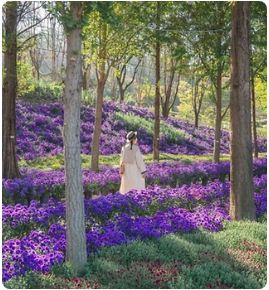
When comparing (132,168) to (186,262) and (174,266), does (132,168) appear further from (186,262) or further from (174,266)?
(174,266)

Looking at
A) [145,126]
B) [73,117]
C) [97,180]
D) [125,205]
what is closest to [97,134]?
[97,180]

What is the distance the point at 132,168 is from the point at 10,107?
3.57 metres

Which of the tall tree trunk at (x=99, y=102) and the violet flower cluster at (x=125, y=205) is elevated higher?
the tall tree trunk at (x=99, y=102)

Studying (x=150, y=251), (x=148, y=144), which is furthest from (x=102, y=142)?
(x=150, y=251)

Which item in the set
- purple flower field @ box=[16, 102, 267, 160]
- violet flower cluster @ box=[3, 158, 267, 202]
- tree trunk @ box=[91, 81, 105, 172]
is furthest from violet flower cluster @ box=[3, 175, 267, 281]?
purple flower field @ box=[16, 102, 267, 160]

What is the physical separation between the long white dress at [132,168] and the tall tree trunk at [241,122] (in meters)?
2.87

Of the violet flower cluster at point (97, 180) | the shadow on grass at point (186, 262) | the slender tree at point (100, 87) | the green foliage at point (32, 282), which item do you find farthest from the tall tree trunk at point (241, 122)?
the slender tree at point (100, 87)

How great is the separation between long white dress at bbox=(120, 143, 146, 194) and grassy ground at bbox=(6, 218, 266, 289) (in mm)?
4098

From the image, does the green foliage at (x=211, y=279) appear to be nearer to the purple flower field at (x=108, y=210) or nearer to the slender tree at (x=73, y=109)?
the slender tree at (x=73, y=109)

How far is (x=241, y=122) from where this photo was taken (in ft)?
32.8

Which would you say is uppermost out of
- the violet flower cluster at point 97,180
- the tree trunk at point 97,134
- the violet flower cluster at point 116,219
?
the tree trunk at point 97,134

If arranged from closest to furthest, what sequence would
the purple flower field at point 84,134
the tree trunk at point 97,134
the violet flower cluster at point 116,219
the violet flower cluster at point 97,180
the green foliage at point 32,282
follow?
the green foliage at point 32,282, the violet flower cluster at point 116,219, the violet flower cluster at point 97,180, the tree trunk at point 97,134, the purple flower field at point 84,134

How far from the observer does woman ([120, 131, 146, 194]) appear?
1238 cm

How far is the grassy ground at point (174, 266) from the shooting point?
6250mm
